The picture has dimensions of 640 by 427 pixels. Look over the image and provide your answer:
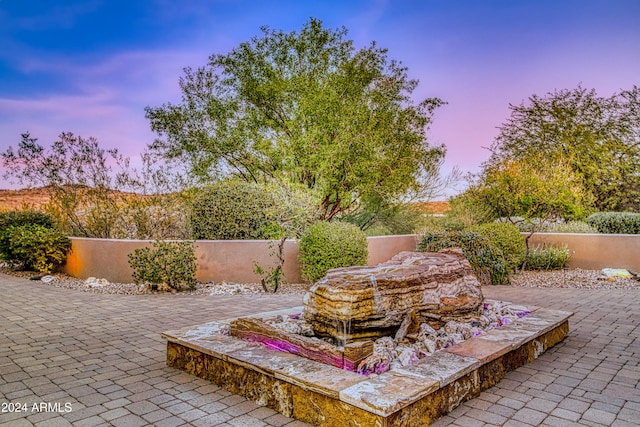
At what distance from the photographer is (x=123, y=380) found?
337 cm

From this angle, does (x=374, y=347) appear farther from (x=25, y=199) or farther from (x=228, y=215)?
(x=25, y=199)

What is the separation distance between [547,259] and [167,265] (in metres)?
8.13

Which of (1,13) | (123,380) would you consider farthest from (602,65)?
(1,13)

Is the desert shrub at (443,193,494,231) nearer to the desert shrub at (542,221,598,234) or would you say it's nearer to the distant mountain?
the desert shrub at (542,221,598,234)

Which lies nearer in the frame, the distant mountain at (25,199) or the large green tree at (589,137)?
the distant mountain at (25,199)

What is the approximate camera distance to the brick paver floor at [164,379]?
2740 millimetres

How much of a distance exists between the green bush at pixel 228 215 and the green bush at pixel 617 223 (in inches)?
392

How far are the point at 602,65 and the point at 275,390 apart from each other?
10.3 metres

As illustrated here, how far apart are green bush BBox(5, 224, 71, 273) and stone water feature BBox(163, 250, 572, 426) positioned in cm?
666

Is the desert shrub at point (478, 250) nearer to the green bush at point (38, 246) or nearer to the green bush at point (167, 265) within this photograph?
the green bush at point (167, 265)

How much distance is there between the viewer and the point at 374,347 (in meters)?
3.45

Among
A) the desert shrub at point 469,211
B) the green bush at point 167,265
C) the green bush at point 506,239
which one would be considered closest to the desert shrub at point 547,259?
the green bush at point 506,239

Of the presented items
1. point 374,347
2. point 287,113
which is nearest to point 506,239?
point 374,347

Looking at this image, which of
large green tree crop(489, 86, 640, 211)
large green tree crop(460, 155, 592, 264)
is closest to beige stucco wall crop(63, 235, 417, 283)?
large green tree crop(460, 155, 592, 264)
